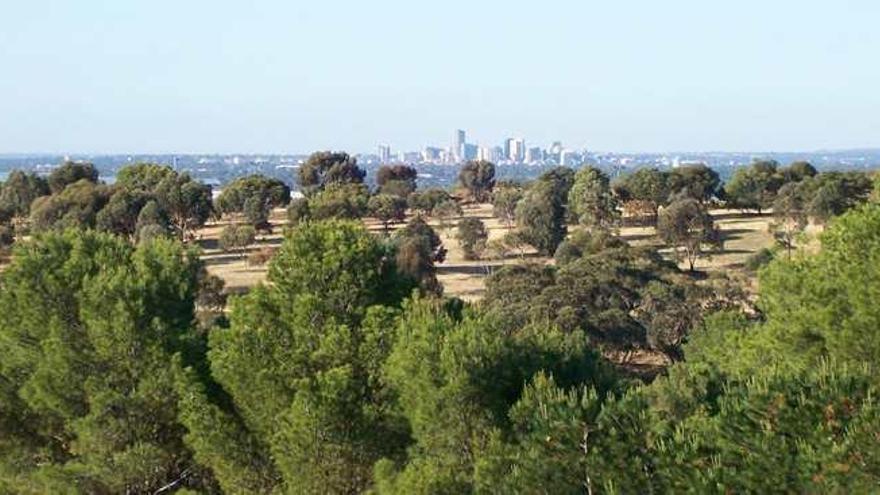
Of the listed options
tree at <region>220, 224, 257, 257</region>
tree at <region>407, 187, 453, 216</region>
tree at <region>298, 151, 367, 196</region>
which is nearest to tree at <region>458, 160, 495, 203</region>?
tree at <region>298, 151, 367, 196</region>

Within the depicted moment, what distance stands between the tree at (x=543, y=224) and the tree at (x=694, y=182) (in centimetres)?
1064

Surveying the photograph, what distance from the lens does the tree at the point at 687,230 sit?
4531 cm

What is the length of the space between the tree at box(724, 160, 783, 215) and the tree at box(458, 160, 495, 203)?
28168 millimetres

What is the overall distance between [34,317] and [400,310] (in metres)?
5.32

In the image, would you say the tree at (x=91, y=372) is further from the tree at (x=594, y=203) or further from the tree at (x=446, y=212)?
the tree at (x=446, y=212)

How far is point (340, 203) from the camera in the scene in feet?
176

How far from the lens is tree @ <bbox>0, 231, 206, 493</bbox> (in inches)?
538

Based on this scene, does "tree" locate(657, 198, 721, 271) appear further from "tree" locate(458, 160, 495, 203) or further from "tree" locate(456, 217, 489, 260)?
"tree" locate(458, 160, 495, 203)

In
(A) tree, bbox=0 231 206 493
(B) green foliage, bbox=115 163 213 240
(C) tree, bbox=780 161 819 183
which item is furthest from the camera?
(C) tree, bbox=780 161 819 183

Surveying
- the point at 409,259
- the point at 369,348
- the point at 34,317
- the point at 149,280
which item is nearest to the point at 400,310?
the point at 369,348

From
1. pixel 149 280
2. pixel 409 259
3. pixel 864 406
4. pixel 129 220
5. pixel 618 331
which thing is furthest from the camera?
pixel 129 220

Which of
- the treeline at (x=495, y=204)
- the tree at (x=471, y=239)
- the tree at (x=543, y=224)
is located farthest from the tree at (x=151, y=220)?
the tree at (x=543, y=224)

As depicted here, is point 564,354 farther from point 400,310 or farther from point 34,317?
→ point 34,317

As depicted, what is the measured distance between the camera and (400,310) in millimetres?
13258
